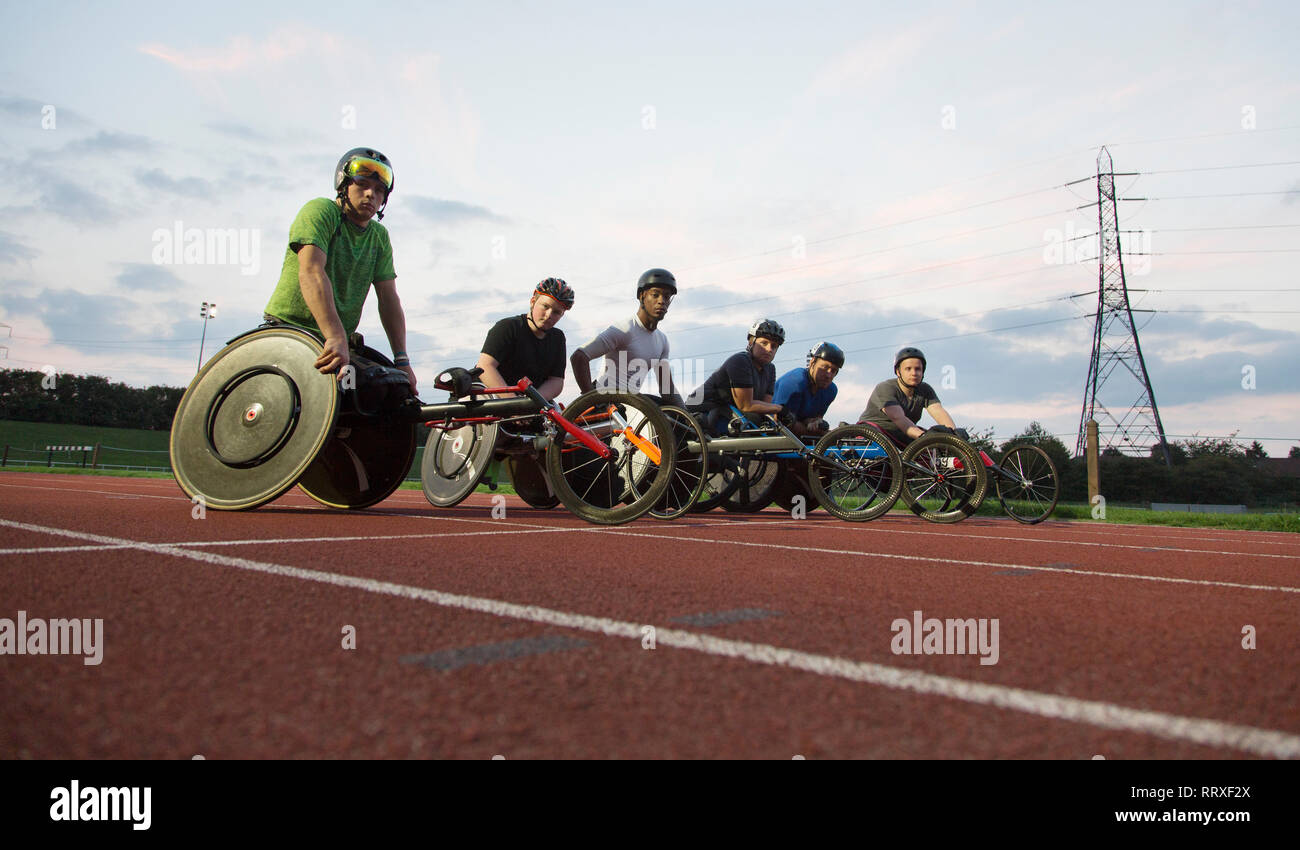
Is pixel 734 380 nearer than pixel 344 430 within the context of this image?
No

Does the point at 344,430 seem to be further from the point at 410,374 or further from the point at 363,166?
the point at 363,166

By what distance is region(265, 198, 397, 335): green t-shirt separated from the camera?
4742mm

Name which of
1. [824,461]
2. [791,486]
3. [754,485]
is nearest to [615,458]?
[824,461]

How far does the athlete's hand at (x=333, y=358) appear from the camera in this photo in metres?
4.37

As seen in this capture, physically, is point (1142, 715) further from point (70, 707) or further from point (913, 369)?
point (913, 369)

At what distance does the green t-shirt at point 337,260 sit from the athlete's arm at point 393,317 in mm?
83

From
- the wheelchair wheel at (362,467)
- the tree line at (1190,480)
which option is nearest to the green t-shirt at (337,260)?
Answer: the wheelchair wheel at (362,467)

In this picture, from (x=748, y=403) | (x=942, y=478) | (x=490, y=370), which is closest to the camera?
(x=490, y=370)

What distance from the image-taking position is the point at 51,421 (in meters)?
80.3

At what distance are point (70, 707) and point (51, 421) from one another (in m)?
100

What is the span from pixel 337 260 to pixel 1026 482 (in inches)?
292

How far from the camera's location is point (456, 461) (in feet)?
22.2

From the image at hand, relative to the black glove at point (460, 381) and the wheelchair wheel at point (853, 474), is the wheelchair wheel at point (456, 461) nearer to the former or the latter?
the black glove at point (460, 381)
